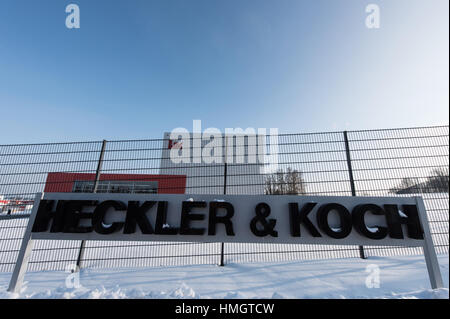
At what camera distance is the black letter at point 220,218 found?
118 inches

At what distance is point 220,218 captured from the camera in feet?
10.0

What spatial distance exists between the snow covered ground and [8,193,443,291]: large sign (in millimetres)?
624

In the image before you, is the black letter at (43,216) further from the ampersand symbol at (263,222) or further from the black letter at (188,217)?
the ampersand symbol at (263,222)

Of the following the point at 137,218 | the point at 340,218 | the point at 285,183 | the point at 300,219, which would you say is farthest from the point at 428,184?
the point at 137,218

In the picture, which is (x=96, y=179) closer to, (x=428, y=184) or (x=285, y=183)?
(x=285, y=183)

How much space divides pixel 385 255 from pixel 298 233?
10.9ft

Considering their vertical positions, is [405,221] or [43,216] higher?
[405,221]

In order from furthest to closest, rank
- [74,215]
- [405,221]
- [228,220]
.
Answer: [74,215], [228,220], [405,221]

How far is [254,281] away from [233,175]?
2.29 m

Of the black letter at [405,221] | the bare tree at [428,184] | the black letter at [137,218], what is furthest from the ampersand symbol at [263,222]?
the bare tree at [428,184]

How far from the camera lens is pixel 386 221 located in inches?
117

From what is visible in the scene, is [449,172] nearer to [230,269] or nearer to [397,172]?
[397,172]
